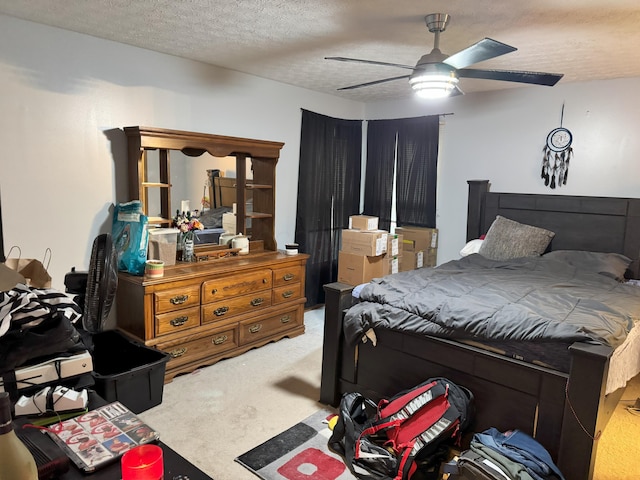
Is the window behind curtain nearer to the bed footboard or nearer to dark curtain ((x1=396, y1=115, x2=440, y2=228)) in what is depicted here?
dark curtain ((x1=396, y1=115, x2=440, y2=228))

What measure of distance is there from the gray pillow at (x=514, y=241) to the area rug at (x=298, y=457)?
2.25 m

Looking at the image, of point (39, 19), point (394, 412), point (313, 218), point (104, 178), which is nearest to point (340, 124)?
point (313, 218)

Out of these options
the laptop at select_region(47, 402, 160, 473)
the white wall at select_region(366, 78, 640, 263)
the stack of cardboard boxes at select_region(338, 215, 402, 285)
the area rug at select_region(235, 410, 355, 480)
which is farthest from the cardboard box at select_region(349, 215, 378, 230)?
the laptop at select_region(47, 402, 160, 473)

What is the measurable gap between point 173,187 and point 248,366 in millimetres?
1489

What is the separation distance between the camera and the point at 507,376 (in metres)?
2.07

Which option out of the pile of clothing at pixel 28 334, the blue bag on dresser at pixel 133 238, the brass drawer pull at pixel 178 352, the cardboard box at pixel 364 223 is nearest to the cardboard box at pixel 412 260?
the cardboard box at pixel 364 223

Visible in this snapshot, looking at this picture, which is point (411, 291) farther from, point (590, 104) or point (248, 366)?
point (590, 104)

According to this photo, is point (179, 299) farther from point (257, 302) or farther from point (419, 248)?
point (419, 248)

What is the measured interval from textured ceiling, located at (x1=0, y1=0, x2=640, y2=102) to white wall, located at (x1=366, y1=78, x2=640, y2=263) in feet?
1.01

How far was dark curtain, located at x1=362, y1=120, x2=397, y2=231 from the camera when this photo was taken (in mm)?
4984

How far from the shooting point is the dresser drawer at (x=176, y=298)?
2.94m

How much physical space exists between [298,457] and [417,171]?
3.38m

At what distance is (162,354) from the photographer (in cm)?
273

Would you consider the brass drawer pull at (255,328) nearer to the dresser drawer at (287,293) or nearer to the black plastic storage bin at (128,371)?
the dresser drawer at (287,293)
